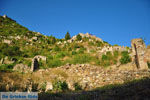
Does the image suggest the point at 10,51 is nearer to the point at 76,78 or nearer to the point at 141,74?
the point at 76,78

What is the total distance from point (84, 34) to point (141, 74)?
47701 mm

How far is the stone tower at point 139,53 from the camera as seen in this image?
10.0 metres

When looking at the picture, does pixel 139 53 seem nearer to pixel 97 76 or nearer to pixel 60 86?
pixel 97 76

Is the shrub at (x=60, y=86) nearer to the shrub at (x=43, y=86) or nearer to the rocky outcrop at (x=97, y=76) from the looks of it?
the rocky outcrop at (x=97, y=76)

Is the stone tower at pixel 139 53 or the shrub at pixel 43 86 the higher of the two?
the stone tower at pixel 139 53

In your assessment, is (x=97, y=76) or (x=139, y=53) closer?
(x=97, y=76)

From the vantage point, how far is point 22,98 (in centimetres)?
426

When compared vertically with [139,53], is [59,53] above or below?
above

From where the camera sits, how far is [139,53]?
10.6m

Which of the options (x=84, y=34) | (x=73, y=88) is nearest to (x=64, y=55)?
(x=73, y=88)

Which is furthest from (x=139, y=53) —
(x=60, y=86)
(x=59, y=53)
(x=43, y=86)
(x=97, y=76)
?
(x=59, y=53)

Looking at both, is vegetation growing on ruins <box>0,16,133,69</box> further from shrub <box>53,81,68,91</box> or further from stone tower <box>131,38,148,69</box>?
shrub <box>53,81,68,91</box>

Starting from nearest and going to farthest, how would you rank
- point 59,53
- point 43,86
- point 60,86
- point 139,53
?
point 60,86
point 43,86
point 139,53
point 59,53

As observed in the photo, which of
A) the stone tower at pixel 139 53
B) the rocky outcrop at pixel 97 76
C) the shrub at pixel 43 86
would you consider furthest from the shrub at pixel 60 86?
the stone tower at pixel 139 53
